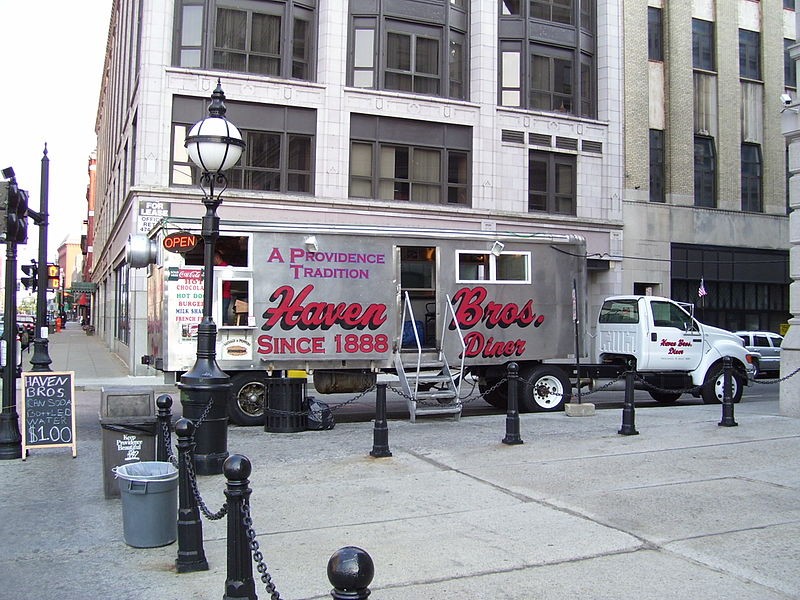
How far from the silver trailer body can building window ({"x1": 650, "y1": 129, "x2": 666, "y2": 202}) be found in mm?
16485

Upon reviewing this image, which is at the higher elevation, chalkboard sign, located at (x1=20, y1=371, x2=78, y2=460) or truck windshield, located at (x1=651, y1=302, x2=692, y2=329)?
truck windshield, located at (x1=651, y1=302, x2=692, y2=329)

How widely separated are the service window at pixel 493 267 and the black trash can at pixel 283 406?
3.67 metres

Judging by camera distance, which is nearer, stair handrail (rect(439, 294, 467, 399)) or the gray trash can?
the gray trash can

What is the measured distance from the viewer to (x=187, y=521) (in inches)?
213

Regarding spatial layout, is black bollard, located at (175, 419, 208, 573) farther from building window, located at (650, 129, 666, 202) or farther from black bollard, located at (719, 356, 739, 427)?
building window, located at (650, 129, 666, 202)

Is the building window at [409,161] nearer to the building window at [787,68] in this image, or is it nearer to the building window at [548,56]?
the building window at [548,56]

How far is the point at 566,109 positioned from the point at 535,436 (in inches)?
773

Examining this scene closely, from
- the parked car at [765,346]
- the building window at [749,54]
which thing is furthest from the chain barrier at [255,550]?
the building window at [749,54]

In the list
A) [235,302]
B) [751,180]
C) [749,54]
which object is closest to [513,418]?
[235,302]

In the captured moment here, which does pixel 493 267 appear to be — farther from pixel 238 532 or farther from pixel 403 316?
pixel 238 532

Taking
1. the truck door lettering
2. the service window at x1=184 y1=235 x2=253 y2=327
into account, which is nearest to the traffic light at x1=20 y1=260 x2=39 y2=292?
the service window at x1=184 y1=235 x2=253 y2=327

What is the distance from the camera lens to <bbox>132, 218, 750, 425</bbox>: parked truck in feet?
40.2

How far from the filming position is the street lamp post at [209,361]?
8.37m

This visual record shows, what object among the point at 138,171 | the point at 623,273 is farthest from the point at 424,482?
the point at 623,273
